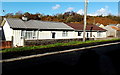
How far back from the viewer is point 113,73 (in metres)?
6.57

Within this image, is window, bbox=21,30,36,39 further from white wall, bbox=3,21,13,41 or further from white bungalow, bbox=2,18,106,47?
white wall, bbox=3,21,13,41

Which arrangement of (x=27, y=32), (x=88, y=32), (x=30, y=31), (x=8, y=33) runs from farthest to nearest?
(x=88, y=32) < (x=8, y=33) < (x=30, y=31) < (x=27, y=32)

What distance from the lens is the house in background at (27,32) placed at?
20859 millimetres

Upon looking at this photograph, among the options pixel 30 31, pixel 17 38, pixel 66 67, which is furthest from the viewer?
pixel 30 31

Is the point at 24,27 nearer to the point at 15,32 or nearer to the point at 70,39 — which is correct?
the point at 15,32

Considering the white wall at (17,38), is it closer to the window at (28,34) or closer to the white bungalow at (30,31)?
the white bungalow at (30,31)

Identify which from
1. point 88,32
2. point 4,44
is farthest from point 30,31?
point 88,32

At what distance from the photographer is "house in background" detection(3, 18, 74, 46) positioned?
68.4 feet

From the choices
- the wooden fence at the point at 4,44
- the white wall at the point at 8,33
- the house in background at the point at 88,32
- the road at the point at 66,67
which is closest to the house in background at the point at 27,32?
the white wall at the point at 8,33

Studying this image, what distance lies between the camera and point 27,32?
Result: 22062 mm

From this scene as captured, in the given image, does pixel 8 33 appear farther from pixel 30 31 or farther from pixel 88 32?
pixel 88 32

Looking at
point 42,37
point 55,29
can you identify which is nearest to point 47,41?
point 42,37

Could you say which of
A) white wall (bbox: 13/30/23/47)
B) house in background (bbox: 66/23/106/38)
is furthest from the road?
house in background (bbox: 66/23/106/38)

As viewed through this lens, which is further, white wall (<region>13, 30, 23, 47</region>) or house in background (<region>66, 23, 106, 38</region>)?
house in background (<region>66, 23, 106, 38</region>)
